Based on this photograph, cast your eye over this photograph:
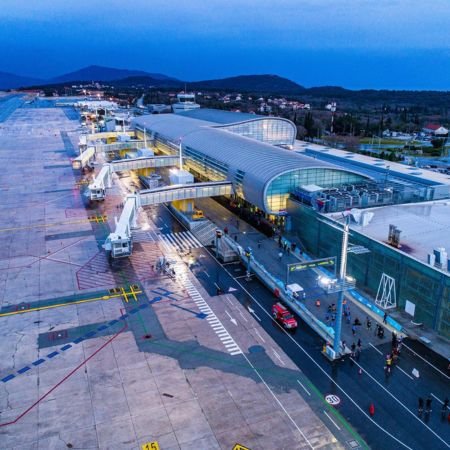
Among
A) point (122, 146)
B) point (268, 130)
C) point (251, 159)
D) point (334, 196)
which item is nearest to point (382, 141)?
point (268, 130)

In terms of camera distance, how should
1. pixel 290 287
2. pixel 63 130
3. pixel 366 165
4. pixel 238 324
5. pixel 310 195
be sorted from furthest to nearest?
1. pixel 63 130
2. pixel 366 165
3. pixel 310 195
4. pixel 290 287
5. pixel 238 324

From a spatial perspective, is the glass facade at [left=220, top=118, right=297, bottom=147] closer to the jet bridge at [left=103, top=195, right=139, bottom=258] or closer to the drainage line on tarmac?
the jet bridge at [left=103, top=195, right=139, bottom=258]

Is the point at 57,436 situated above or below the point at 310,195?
below

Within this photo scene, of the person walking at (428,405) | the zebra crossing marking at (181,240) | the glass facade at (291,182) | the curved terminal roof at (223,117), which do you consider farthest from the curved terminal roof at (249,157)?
the person walking at (428,405)

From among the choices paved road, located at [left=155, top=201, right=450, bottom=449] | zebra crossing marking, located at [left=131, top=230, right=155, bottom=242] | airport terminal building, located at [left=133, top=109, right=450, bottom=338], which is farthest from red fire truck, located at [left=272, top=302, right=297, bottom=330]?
zebra crossing marking, located at [left=131, top=230, right=155, bottom=242]

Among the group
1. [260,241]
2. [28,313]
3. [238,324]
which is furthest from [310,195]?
[28,313]

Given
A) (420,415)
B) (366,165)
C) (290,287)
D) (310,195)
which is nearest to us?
(420,415)

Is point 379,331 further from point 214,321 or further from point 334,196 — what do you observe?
point 334,196

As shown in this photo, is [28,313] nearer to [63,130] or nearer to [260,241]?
[260,241]
